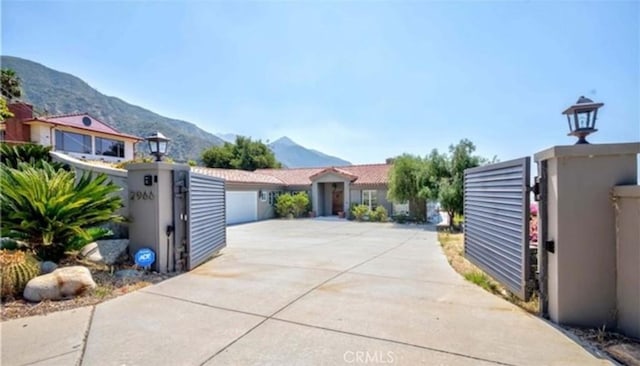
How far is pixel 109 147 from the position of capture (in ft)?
92.3

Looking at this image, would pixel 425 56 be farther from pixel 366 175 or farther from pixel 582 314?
pixel 366 175

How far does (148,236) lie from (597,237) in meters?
7.93

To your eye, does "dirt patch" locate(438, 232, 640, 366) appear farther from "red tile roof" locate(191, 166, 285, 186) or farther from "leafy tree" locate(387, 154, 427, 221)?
"red tile roof" locate(191, 166, 285, 186)

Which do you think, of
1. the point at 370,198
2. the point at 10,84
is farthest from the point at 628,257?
the point at 10,84

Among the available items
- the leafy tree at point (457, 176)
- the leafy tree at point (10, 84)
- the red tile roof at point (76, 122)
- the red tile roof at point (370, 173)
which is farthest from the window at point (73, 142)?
the leafy tree at point (457, 176)

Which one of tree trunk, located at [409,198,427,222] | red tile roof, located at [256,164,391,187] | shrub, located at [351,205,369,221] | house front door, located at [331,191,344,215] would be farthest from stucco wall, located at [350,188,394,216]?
house front door, located at [331,191,344,215]

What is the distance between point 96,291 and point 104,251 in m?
2.22

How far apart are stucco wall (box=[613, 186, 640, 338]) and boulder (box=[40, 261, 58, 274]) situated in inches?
351

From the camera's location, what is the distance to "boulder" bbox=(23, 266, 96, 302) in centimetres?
486

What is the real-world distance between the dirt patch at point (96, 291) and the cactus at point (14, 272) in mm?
182

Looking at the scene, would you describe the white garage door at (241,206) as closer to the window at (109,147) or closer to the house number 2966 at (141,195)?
the house number 2966 at (141,195)

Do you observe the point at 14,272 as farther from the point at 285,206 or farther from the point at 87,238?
the point at 285,206

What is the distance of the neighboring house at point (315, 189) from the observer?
21.8 metres

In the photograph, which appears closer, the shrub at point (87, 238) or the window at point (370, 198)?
the shrub at point (87, 238)
